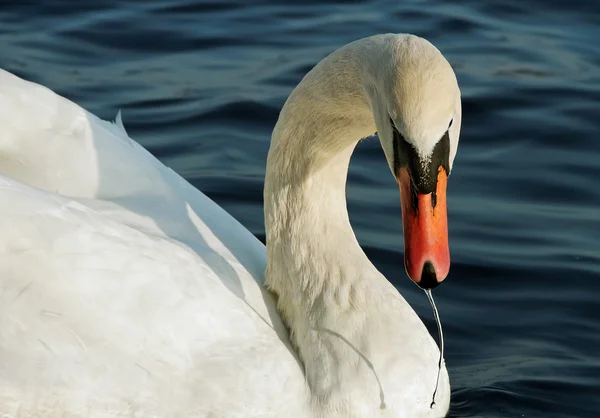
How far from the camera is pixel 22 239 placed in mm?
5262

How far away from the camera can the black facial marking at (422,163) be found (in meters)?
4.79

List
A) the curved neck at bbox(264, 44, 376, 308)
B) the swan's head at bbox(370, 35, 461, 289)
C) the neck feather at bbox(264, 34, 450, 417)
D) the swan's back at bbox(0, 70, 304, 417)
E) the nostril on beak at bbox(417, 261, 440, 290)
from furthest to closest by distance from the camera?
the curved neck at bbox(264, 44, 376, 308)
the neck feather at bbox(264, 34, 450, 417)
the swan's back at bbox(0, 70, 304, 417)
the nostril on beak at bbox(417, 261, 440, 290)
the swan's head at bbox(370, 35, 461, 289)

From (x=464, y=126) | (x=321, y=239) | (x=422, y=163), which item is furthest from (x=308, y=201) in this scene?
(x=464, y=126)

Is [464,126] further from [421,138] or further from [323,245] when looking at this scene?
[421,138]

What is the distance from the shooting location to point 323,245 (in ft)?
19.7

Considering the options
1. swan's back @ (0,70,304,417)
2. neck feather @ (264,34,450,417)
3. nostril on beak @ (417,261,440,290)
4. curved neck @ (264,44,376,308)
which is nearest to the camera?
nostril on beak @ (417,261,440,290)

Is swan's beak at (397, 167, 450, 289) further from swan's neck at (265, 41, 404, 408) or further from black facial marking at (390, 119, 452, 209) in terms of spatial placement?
swan's neck at (265, 41, 404, 408)

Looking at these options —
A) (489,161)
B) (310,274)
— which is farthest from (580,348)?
(489,161)

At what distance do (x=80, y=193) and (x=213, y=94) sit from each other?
388 centimetres

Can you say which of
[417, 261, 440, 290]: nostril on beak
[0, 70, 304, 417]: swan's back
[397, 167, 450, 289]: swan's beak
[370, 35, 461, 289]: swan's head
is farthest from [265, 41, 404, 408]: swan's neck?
[417, 261, 440, 290]: nostril on beak

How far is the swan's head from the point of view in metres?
4.77

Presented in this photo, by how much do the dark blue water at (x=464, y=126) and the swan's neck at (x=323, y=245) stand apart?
2.88 feet

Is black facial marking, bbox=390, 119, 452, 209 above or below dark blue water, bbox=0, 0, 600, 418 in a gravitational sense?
above

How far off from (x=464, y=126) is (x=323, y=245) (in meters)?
3.99
